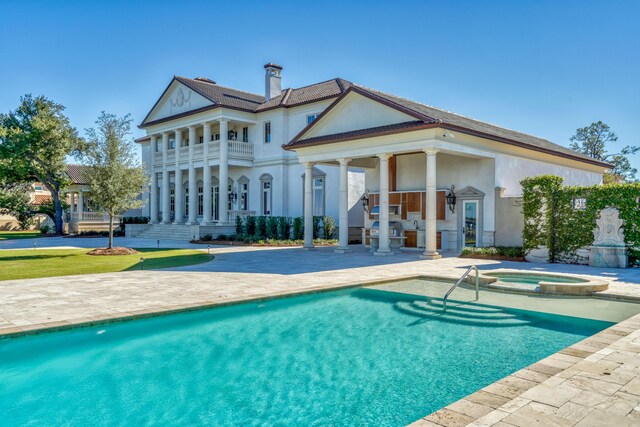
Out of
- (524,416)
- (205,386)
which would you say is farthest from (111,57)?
(524,416)

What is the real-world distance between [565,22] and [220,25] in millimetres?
11310

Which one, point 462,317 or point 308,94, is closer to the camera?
point 462,317

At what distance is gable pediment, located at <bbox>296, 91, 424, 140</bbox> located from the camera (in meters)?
19.0

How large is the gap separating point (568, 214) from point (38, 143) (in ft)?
108

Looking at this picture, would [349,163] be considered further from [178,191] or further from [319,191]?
[178,191]

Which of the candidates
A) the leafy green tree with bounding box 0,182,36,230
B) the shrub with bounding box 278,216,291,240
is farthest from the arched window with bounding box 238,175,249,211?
the leafy green tree with bounding box 0,182,36,230

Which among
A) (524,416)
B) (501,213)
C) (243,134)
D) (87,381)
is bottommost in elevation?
(87,381)

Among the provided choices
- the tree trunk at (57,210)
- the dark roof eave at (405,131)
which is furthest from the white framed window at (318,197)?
the tree trunk at (57,210)

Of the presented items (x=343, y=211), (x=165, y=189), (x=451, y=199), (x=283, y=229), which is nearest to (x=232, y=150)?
(x=165, y=189)

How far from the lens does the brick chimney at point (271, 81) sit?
32.7 metres

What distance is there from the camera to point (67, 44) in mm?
16156

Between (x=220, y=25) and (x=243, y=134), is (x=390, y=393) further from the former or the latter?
(x=243, y=134)

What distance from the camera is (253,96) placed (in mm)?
35031

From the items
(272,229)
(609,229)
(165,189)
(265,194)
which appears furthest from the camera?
(165,189)
